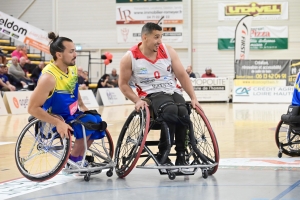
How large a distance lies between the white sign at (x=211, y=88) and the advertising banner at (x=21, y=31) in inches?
204

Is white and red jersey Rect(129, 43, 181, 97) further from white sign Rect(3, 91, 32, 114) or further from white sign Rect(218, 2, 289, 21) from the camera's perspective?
white sign Rect(218, 2, 289, 21)

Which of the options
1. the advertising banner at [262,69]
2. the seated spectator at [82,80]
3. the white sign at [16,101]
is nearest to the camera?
the white sign at [16,101]

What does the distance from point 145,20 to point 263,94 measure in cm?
647

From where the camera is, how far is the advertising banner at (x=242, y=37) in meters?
19.9

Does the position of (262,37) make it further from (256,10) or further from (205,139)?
(205,139)

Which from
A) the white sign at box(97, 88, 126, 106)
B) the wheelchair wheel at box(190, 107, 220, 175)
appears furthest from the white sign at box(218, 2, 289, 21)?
the wheelchair wheel at box(190, 107, 220, 175)

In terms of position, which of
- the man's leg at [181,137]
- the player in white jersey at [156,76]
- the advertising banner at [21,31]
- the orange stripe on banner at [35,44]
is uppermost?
the advertising banner at [21,31]

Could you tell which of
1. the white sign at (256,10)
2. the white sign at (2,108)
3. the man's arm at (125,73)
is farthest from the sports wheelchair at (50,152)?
the white sign at (256,10)

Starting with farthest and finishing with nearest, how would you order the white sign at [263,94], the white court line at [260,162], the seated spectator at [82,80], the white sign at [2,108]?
the white sign at [263,94]
the seated spectator at [82,80]
the white sign at [2,108]
the white court line at [260,162]

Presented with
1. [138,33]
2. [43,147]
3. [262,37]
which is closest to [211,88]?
[262,37]

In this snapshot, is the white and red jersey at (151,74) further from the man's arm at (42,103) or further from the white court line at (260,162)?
the white court line at (260,162)

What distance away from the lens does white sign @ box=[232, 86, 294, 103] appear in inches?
727

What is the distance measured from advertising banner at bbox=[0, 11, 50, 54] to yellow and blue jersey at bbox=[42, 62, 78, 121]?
50.7 ft

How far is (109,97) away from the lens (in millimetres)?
18469
